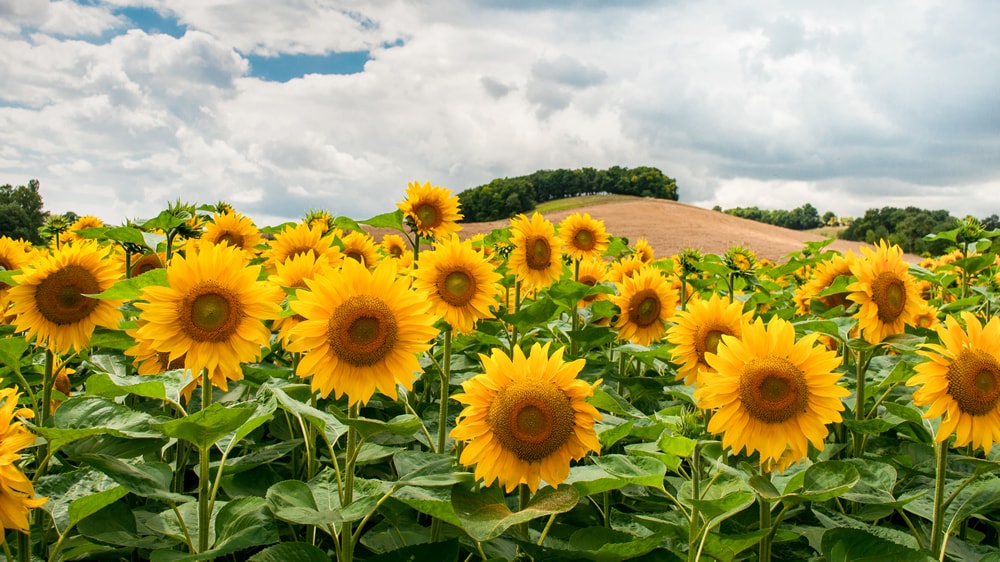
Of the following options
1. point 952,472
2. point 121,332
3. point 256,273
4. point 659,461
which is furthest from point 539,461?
point 121,332

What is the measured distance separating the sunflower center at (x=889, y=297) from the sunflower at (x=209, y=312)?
2.69 m

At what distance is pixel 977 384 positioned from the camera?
2.59m

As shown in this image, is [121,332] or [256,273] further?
[121,332]

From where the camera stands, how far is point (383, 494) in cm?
220

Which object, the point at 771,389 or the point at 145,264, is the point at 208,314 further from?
the point at 145,264

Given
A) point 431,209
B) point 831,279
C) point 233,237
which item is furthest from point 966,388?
point 233,237

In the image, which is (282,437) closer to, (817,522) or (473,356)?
(473,356)

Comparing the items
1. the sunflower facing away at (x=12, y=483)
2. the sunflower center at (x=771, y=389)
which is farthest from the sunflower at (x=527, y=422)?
the sunflower facing away at (x=12, y=483)

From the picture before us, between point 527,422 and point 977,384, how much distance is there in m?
1.70

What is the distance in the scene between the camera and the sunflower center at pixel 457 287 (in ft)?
12.1

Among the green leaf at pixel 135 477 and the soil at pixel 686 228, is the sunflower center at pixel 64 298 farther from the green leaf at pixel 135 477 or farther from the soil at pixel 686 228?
the soil at pixel 686 228

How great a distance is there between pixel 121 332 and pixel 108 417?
116 cm

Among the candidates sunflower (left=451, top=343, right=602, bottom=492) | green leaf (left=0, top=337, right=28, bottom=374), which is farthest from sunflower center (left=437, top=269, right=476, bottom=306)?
green leaf (left=0, top=337, right=28, bottom=374)

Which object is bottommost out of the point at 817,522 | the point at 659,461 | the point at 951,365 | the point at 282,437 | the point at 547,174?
the point at 817,522
